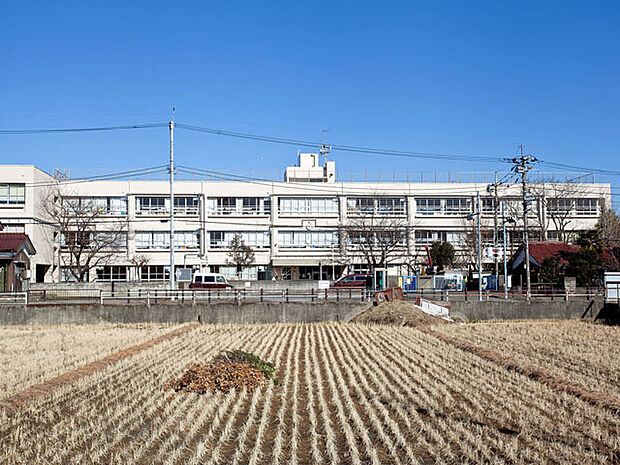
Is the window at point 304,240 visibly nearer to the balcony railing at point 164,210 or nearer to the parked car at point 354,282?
the balcony railing at point 164,210

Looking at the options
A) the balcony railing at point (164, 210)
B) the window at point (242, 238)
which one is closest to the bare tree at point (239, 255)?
the window at point (242, 238)

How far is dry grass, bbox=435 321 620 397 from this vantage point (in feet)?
45.8

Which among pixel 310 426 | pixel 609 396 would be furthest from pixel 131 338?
pixel 609 396

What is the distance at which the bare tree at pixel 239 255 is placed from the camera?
58438 millimetres

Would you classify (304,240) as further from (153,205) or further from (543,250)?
(543,250)

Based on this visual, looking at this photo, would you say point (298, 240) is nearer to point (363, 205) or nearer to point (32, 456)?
point (363, 205)

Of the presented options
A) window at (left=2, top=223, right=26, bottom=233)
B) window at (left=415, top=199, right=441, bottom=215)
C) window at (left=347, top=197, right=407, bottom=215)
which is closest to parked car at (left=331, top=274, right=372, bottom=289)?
window at (left=347, top=197, right=407, bottom=215)

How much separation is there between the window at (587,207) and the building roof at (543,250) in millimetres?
17687

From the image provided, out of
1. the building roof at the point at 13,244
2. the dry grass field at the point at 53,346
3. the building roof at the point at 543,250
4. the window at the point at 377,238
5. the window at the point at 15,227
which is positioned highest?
the window at the point at 15,227

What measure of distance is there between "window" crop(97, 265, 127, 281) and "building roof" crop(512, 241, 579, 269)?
3458 centimetres

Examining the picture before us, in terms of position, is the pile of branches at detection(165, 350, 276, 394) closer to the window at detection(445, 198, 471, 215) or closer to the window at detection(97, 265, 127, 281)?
the window at detection(97, 265, 127, 281)

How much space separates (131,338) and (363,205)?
142 feet

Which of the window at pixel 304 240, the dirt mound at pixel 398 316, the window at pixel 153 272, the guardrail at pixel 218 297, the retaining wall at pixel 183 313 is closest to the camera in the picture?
the dirt mound at pixel 398 316

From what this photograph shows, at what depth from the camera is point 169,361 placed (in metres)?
16.9
